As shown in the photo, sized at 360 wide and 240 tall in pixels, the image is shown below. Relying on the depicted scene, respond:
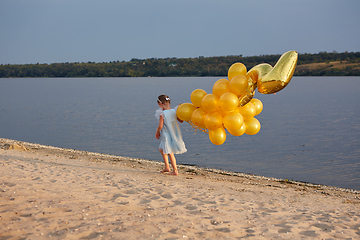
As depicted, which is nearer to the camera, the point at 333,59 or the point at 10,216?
the point at 10,216

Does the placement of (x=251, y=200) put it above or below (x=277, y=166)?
above

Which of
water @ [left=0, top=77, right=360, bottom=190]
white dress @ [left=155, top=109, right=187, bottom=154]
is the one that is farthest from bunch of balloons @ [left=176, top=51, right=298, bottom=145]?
water @ [left=0, top=77, right=360, bottom=190]

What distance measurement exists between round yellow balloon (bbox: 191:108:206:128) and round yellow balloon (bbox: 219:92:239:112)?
1.95ft

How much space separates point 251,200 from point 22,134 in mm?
17872

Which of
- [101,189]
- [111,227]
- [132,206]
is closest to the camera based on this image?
[111,227]

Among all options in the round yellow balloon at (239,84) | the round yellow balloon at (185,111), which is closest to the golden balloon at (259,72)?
the round yellow balloon at (239,84)

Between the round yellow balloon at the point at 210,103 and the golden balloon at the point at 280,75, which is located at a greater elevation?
the golden balloon at the point at 280,75

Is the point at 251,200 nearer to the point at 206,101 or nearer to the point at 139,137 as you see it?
the point at 206,101

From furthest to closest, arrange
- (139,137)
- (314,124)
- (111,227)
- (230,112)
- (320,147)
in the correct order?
(314,124) → (139,137) → (320,147) → (230,112) → (111,227)

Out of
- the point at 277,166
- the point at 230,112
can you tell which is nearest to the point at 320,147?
the point at 277,166

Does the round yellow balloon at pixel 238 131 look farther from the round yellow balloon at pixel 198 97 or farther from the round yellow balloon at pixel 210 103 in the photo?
the round yellow balloon at pixel 198 97

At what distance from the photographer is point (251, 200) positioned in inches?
258

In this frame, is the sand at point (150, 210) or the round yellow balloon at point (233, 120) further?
the round yellow balloon at point (233, 120)

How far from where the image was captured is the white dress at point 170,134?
26.0 ft
